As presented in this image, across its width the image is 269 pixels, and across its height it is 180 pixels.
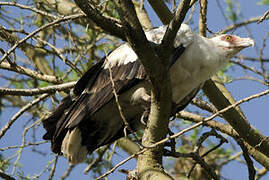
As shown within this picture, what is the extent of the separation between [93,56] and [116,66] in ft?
6.23

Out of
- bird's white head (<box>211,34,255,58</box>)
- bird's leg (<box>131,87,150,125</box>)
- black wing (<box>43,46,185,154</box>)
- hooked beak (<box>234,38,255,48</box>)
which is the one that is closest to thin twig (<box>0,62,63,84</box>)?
black wing (<box>43,46,185,154</box>)

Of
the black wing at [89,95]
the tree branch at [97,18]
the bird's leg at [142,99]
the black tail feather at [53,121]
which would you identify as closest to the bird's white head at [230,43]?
the black wing at [89,95]

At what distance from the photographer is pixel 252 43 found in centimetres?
531

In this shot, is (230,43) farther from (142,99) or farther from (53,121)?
(53,121)

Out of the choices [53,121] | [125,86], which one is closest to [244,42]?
[125,86]

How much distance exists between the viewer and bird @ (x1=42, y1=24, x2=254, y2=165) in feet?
16.1

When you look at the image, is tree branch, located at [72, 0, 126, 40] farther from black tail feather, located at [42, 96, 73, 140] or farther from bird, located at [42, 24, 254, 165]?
black tail feather, located at [42, 96, 73, 140]

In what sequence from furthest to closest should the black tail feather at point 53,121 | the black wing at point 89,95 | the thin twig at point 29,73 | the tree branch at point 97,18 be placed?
the thin twig at point 29,73, the black tail feather at point 53,121, the black wing at point 89,95, the tree branch at point 97,18

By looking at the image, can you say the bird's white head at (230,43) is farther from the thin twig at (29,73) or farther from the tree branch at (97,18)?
the tree branch at (97,18)

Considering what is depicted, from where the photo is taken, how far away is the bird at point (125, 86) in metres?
4.92

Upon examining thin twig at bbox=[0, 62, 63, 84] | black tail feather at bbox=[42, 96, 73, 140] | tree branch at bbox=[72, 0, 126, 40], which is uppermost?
thin twig at bbox=[0, 62, 63, 84]

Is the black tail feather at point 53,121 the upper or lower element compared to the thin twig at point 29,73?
lower

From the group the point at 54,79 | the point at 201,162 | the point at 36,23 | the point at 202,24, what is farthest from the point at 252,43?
the point at 36,23

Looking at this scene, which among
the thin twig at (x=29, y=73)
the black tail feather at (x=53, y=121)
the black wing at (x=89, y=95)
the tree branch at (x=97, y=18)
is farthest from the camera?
the thin twig at (x=29, y=73)
